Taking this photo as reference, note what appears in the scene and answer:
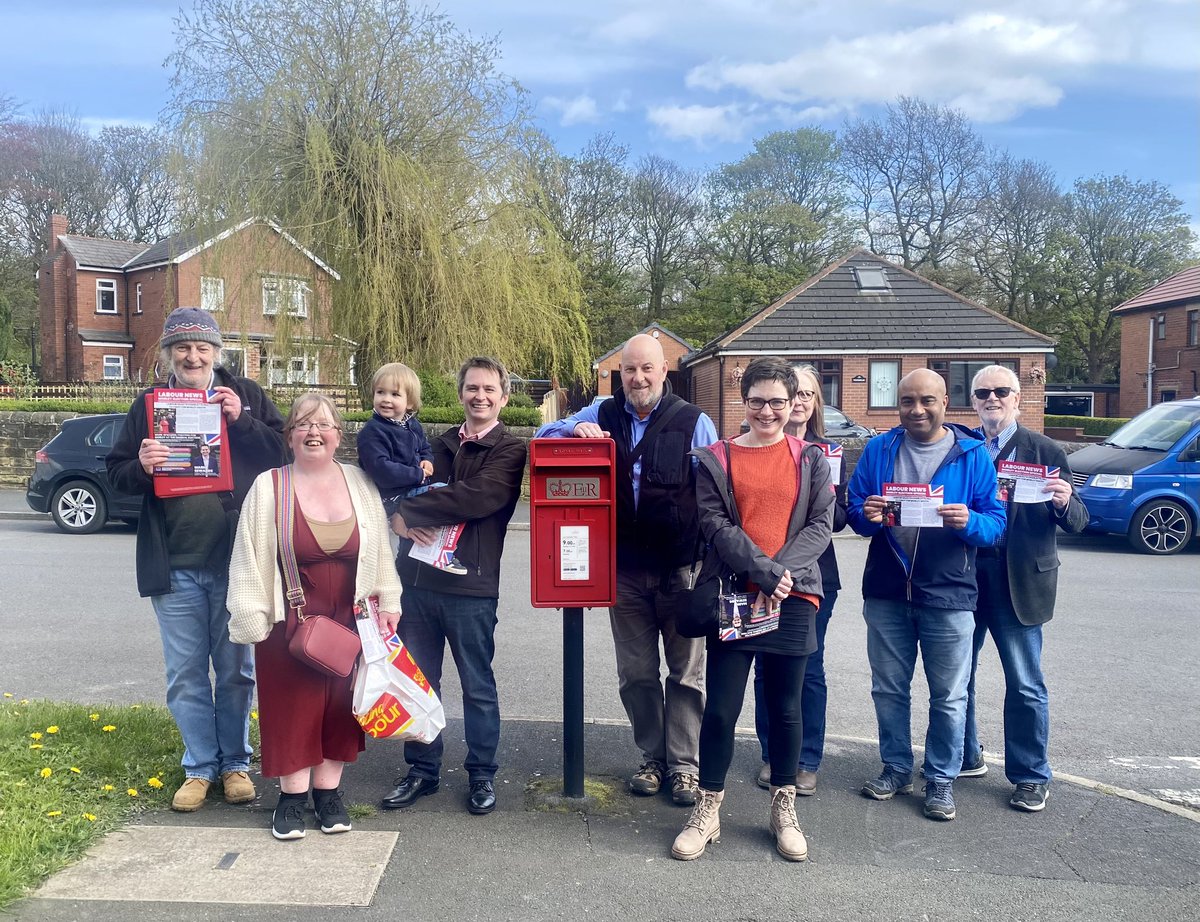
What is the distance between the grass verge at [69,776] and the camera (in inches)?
141

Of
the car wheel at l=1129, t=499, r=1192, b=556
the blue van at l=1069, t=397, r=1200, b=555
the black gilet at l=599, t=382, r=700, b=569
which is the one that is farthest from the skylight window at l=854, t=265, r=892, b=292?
the black gilet at l=599, t=382, r=700, b=569

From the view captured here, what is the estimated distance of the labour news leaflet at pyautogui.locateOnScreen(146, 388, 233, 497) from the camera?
13.3 ft

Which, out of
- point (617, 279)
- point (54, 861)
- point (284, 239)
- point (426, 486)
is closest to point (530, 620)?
point (426, 486)

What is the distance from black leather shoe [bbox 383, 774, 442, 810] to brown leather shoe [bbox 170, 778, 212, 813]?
2.46ft

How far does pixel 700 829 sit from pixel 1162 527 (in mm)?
11669

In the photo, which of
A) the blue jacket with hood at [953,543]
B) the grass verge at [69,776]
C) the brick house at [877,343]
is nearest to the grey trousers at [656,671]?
the blue jacket with hood at [953,543]

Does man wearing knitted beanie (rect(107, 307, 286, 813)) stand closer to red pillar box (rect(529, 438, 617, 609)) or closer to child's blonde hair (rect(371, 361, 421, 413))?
child's blonde hair (rect(371, 361, 421, 413))

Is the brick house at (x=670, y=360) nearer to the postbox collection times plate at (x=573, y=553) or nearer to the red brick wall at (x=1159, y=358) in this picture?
the red brick wall at (x=1159, y=358)

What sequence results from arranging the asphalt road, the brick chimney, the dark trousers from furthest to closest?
the brick chimney, the asphalt road, the dark trousers

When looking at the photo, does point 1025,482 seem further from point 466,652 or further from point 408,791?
point 408,791

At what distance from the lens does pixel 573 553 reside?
4086mm

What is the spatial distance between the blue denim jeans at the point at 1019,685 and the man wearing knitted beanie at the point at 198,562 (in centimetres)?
321

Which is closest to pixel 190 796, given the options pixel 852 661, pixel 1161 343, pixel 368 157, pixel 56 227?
pixel 852 661

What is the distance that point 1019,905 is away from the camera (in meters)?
3.43
